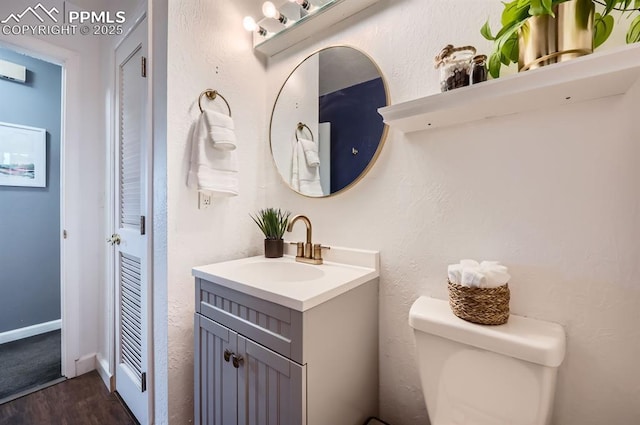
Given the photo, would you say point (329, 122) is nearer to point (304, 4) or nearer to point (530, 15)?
point (304, 4)

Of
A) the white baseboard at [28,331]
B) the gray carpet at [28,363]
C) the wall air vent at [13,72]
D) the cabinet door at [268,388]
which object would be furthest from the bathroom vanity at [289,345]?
the wall air vent at [13,72]

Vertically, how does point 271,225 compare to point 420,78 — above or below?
below

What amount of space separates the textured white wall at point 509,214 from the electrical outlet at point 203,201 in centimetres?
61

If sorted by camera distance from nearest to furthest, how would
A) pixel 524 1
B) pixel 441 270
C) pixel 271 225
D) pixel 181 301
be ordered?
1. pixel 524 1
2. pixel 441 270
3. pixel 181 301
4. pixel 271 225

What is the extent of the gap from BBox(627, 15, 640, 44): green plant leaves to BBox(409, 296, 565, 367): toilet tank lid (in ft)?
2.48

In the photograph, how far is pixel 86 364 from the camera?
180 cm

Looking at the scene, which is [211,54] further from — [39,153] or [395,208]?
[39,153]

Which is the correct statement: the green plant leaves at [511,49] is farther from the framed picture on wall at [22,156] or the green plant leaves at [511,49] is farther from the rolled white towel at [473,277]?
the framed picture on wall at [22,156]

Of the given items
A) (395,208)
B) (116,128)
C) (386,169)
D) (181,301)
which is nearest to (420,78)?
(386,169)

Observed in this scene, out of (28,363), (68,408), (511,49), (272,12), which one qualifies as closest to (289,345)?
(511,49)

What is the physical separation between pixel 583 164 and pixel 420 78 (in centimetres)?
58

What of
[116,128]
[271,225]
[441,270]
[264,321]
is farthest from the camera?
[116,128]

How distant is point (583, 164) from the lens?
748 millimetres

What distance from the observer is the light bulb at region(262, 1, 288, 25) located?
131 centimetres
